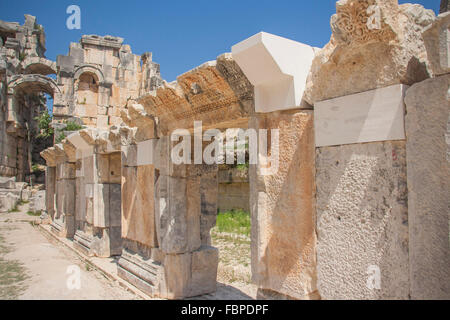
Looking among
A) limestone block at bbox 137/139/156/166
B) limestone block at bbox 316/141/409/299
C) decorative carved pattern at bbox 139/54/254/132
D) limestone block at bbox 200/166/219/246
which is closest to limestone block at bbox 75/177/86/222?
limestone block at bbox 137/139/156/166

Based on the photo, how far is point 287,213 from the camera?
276 centimetres

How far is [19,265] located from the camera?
6.86 metres

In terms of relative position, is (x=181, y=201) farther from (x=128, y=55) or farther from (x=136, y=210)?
(x=128, y=55)

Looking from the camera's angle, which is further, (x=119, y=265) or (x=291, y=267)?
(x=119, y=265)

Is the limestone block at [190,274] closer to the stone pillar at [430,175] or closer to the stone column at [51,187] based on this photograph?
the stone pillar at [430,175]

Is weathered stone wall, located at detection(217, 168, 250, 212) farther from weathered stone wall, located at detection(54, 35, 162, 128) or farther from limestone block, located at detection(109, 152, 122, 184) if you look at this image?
weathered stone wall, located at detection(54, 35, 162, 128)

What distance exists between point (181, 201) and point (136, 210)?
4.71 ft

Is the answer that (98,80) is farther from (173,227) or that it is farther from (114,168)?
(173,227)

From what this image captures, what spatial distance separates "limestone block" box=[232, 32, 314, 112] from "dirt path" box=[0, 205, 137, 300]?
3696 millimetres

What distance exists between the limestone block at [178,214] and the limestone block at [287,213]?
1960 mm

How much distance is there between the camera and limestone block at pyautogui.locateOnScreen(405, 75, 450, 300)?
1811 millimetres

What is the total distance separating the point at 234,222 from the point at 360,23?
1005cm

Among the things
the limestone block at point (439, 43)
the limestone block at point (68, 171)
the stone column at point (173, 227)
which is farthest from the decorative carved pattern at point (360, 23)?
the limestone block at point (68, 171)
